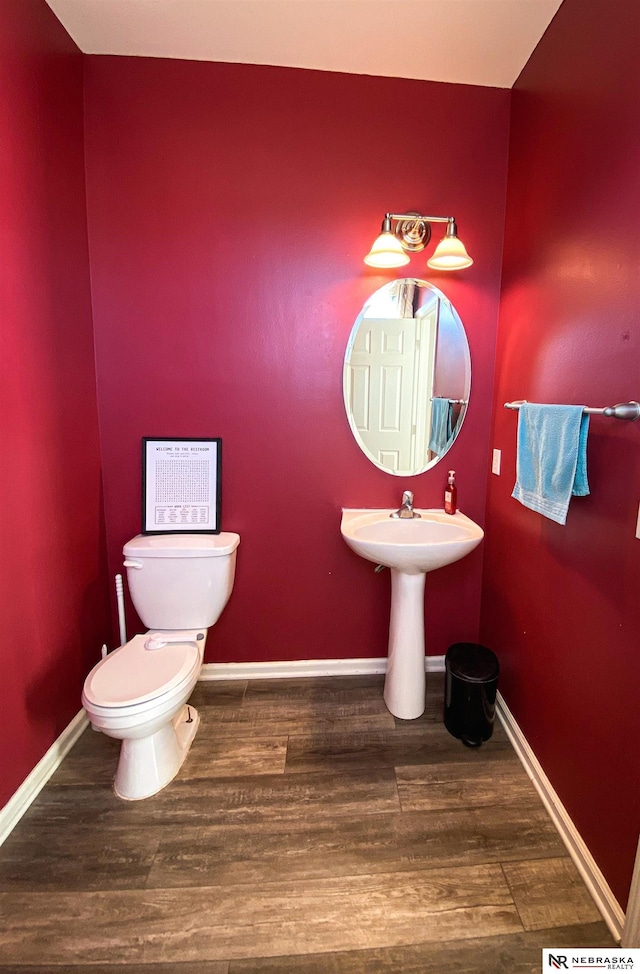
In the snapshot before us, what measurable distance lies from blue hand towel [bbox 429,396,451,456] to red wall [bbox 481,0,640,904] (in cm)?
27

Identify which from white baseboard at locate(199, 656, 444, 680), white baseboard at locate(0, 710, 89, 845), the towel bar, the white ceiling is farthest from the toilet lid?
the white ceiling

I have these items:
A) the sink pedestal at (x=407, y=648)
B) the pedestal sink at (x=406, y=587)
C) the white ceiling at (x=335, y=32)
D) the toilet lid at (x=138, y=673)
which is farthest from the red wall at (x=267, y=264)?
the toilet lid at (x=138, y=673)

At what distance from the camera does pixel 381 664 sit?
216 centimetres

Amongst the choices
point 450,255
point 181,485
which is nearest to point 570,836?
point 181,485

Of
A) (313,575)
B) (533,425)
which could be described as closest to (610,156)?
(533,425)

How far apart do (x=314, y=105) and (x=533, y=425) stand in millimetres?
1542

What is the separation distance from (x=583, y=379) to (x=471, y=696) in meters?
1.21

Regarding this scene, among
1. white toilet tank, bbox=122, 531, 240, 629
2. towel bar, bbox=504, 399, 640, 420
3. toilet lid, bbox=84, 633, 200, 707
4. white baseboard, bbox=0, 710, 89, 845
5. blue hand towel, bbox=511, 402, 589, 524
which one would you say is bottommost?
white baseboard, bbox=0, 710, 89, 845

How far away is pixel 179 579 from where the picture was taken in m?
1.77

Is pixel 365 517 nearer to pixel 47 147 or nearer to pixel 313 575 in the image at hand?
pixel 313 575

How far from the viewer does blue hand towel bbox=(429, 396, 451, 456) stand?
6.43ft

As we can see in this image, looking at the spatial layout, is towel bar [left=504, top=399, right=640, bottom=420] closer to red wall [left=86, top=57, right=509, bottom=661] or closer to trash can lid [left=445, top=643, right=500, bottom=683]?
red wall [left=86, top=57, right=509, bottom=661]

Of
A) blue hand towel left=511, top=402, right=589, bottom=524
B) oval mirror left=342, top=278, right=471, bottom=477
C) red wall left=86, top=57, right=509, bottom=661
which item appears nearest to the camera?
blue hand towel left=511, top=402, right=589, bottom=524

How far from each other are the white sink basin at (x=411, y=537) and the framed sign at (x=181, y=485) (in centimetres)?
62
